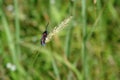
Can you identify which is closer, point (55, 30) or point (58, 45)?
point (55, 30)

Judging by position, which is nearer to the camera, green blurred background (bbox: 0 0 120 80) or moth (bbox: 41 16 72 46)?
moth (bbox: 41 16 72 46)

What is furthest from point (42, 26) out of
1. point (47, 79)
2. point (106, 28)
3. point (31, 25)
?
point (47, 79)

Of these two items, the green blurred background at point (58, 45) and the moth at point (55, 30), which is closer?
the moth at point (55, 30)

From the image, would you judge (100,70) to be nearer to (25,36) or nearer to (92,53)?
(92,53)

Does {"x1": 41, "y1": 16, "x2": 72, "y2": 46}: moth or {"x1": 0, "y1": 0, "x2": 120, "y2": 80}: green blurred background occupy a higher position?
{"x1": 0, "y1": 0, "x2": 120, "y2": 80}: green blurred background

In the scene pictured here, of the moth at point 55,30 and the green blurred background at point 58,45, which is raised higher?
the green blurred background at point 58,45

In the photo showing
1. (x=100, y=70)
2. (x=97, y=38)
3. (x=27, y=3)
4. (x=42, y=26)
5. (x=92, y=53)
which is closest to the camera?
(x=100, y=70)

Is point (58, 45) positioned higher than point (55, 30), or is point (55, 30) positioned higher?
point (58, 45)

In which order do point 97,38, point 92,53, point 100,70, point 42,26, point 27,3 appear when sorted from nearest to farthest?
point 100,70, point 92,53, point 97,38, point 42,26, point 27,3
